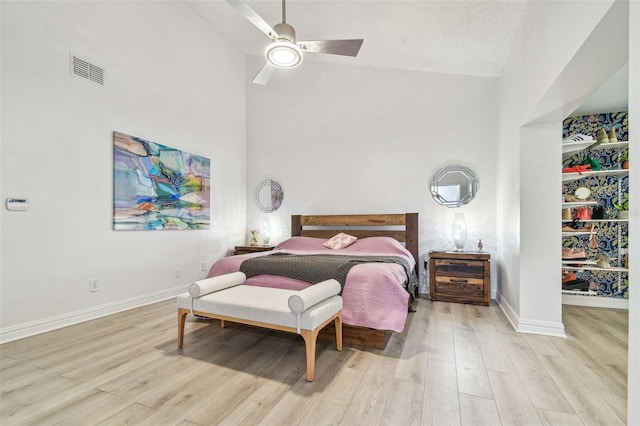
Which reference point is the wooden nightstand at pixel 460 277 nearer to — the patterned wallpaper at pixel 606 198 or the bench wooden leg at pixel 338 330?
the patterned wallpaper at pixel 606 198

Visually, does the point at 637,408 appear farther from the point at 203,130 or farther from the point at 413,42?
the point at 203,130

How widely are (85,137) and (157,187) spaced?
903mm

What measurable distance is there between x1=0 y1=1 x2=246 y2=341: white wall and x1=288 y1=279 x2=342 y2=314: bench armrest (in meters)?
2.43

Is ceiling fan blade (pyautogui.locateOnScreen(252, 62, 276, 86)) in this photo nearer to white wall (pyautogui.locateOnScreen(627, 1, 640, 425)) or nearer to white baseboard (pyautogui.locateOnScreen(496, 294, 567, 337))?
white wall (pyautogui.locateOnScreen(627, 1, 640, 425))

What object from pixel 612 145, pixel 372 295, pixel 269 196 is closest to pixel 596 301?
pixel 612 145

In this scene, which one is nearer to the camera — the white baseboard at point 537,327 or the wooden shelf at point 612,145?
the white baseboard at point 537,327

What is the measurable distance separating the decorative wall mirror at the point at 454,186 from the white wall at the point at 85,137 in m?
3.46

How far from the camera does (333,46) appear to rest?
7.95 feet

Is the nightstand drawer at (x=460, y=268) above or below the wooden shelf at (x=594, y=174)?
below

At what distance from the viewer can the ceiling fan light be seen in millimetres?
2240

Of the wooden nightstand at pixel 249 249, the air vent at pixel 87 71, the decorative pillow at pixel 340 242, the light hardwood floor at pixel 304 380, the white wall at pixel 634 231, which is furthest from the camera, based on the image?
the wooden nightstand at pixel 249 249

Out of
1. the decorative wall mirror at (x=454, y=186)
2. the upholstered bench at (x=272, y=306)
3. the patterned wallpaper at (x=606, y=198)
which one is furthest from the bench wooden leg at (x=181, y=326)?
the patterned wallpaper at (x=606, y=198)

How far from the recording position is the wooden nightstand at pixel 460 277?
3441 millimetres

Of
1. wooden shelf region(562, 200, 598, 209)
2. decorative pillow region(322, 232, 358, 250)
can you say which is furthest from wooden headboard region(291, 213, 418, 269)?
wooden shelf region(562, 200, 598, 209)
